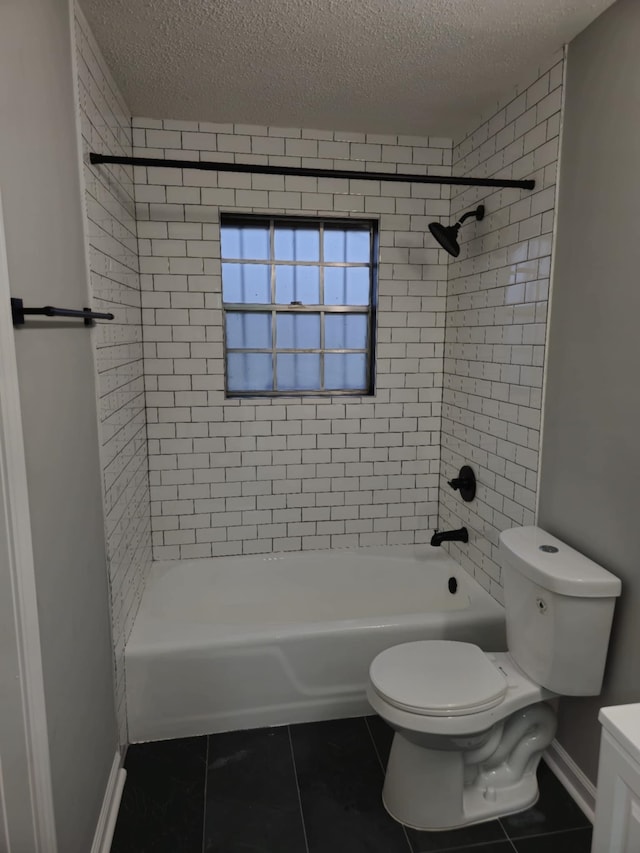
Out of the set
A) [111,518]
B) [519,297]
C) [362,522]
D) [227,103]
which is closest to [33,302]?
[111,518]

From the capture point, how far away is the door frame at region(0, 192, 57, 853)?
3.26 feet

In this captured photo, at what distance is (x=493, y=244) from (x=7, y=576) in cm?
218

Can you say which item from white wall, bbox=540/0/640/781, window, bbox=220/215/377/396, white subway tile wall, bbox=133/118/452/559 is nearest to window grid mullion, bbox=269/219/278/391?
window, bbox=220/215/377/396

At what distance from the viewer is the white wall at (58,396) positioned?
110 cm

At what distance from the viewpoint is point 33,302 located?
1163 millimetres

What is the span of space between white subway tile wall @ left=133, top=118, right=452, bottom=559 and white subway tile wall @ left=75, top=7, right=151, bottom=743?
0.52ft

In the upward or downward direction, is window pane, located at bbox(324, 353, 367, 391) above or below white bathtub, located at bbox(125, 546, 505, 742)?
above

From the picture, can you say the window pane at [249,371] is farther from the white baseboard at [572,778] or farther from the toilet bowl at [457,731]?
the white baseboard at [572,778]

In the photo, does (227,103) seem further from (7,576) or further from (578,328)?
(7,576)

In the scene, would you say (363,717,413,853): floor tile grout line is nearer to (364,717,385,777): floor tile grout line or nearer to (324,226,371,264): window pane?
(364,717,385,777): floor tile grout line

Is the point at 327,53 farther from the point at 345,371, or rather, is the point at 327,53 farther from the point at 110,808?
the point at 110,808

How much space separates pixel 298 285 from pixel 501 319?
1.08 metres

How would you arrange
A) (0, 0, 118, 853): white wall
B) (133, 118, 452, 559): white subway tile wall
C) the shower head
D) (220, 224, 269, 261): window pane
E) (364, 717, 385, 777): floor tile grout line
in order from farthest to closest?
(220, 224, 269, 261): window pane < (133, 118, 452, 559): white subway tile wall < the shower head < (364, 717, 385, 777): floor tile grout line < (0, 0, 118, 853): white wall

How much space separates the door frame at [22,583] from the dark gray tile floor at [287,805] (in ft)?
2.16
